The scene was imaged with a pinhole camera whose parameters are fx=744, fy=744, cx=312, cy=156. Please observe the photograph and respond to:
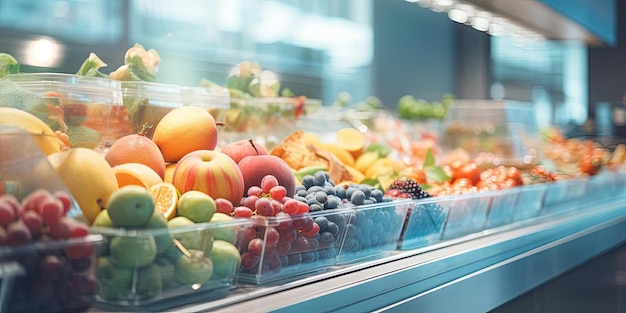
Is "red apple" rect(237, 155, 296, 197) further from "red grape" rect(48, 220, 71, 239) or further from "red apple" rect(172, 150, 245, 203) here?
"red grape" rect(48, 220, 71, 239)

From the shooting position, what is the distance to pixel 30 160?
0.89m

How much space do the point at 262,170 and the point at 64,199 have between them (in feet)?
1.63

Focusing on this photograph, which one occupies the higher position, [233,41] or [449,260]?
[233,41]

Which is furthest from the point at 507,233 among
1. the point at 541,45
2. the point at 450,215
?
the point at 541,45

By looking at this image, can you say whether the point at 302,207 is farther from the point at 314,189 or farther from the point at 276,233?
the point at 314,189

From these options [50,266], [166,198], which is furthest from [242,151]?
[50,266]

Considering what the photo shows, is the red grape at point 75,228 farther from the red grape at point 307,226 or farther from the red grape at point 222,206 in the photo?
the red grape at point 307,226

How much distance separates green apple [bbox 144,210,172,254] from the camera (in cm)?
89

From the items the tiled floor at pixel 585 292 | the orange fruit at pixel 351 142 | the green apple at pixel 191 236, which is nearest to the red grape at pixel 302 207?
the green apple at pixel 191 236

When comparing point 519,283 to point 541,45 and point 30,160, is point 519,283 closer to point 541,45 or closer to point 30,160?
point 30,160

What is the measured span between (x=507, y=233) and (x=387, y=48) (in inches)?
133

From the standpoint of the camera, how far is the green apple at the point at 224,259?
1000 mm

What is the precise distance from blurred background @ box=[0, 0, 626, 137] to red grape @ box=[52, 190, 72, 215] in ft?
6.31

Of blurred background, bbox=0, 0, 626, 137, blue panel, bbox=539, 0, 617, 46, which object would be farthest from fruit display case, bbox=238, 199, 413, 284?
blue panel, bbox=539, 0, 617, 46
